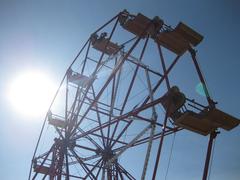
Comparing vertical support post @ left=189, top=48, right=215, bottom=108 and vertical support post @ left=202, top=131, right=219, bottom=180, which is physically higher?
vertical support post @ left=189, top=48, right=215, bottom=108

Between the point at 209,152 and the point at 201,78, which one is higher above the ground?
the point at 201,78

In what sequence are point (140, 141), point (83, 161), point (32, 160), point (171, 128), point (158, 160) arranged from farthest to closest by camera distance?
1. point (32, 160)
2. point (83, 161)
3. point (140, 141)
4. point (171, 128)
5. point (158, 160)

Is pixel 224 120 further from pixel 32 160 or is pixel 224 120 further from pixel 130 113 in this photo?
pixel 32 160

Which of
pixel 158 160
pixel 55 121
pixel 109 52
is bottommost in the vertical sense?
pixel 158 160

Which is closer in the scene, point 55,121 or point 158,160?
point 158,160

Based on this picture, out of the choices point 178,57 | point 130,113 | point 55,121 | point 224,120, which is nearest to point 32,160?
point 55,121

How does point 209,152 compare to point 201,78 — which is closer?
point 209,152

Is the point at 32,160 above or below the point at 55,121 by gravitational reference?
below

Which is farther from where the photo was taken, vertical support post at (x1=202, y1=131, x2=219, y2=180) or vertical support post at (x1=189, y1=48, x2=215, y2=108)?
vertical support post at (x1=189, y1=48, x2=215, y2=108)

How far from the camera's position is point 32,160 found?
87.8 ft

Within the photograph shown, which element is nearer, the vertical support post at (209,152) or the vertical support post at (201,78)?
the vertical support post at (209,152)

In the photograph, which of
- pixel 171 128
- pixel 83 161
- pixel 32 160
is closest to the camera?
pixel 171 128

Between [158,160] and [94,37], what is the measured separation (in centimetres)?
1307

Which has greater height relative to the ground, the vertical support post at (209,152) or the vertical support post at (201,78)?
the vertical support post at (201,78)
